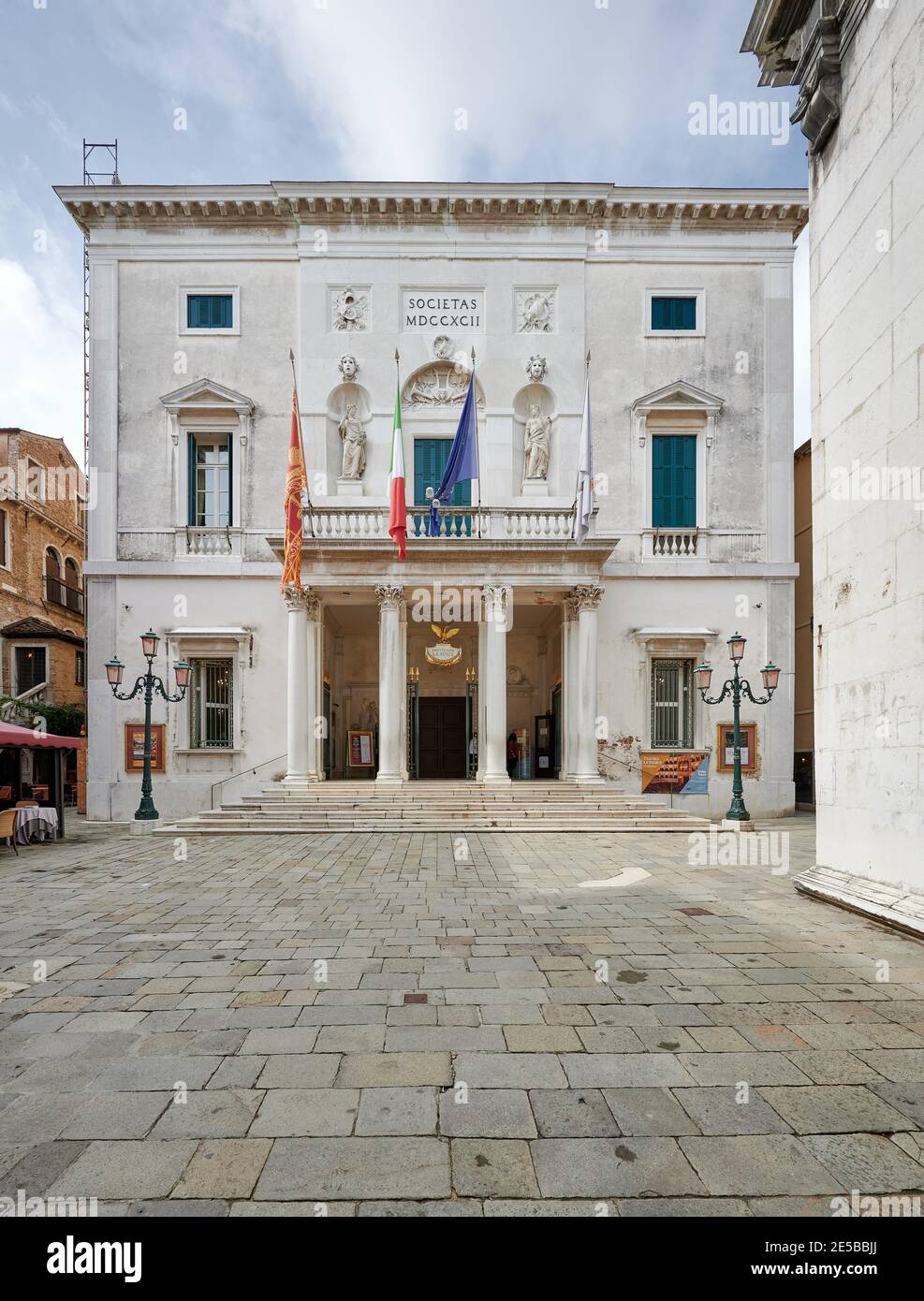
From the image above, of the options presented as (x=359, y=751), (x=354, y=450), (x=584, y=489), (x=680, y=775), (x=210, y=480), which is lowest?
(x=680, y=775)

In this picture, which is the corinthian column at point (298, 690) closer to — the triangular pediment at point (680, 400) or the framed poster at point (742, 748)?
the triangular pediment at point (680, 400)

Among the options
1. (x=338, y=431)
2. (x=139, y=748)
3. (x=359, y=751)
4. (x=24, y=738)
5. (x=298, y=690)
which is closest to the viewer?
(x=24, y=738)

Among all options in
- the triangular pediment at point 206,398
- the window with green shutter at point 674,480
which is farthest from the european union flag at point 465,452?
the triangular pediment at point 206,398

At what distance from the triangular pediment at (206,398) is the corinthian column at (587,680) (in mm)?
10739

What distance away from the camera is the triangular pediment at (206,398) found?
62.7ft

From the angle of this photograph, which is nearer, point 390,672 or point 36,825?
point 36,825

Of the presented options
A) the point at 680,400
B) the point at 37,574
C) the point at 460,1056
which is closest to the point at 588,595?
the point at 680,400

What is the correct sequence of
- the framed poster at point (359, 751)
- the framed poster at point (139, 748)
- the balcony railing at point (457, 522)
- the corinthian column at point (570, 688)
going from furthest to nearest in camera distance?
the framed poster at point (359, 751) < the framed poster at point (139, 748) < the corinthian column at point (570, 688) < the balcony railing at point (457, 522)

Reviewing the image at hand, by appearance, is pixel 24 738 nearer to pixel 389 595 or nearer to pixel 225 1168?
pixel 389 595

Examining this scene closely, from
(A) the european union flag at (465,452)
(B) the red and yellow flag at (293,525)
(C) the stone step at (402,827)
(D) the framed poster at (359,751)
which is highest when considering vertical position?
(A) the european union flag at (465,452)

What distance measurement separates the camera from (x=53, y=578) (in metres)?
27.5

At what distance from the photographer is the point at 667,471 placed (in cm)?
1939

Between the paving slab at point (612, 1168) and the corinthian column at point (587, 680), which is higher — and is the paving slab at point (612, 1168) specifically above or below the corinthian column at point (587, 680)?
below

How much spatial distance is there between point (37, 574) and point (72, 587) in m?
3.38
